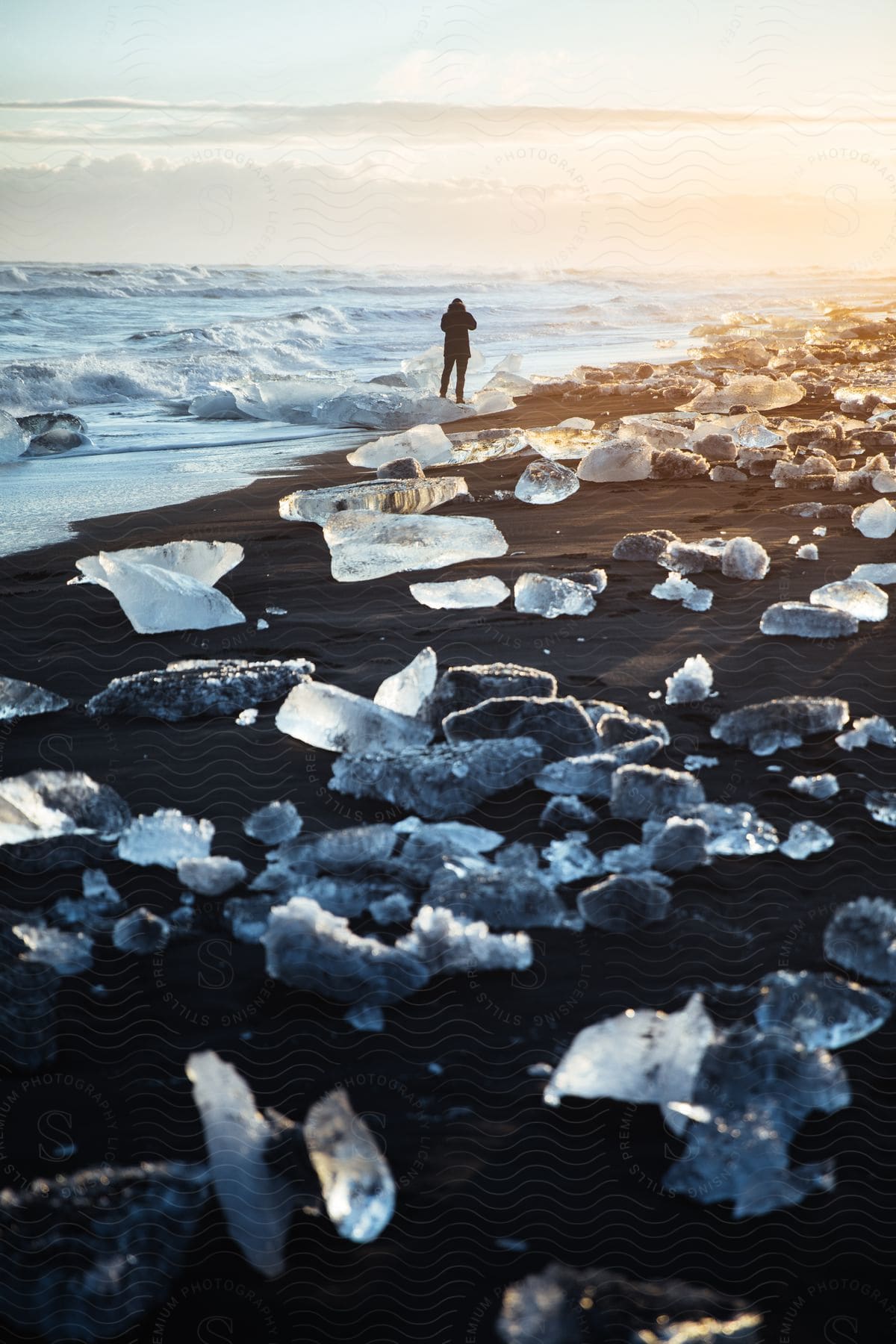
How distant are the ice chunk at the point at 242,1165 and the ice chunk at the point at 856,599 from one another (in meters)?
2.69

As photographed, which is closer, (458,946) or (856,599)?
(458,946)

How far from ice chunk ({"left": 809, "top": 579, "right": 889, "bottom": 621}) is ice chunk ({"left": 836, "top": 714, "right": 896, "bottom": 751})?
0.86 m

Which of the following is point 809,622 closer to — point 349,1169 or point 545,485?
point 545,485

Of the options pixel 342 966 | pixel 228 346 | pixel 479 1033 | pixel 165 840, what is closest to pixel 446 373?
pixel 228 346

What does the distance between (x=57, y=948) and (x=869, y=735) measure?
2135 mm

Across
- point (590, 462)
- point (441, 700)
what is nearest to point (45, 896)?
point (441, 700)

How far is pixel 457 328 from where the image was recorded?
9.53 m

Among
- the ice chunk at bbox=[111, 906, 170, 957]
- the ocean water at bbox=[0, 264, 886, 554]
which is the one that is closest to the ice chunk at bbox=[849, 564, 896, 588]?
the ice chunk at bbox=[111, 906, 170, 957]

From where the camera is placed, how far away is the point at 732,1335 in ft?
4.19

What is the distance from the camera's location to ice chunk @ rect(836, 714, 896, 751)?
2.59m

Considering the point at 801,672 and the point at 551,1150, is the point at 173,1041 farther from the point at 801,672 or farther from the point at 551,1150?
the point at 801,672

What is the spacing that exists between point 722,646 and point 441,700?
116 cm

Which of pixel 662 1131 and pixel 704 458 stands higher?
pixel 704 458

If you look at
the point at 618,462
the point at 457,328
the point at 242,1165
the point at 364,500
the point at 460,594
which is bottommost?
the point at 242,1165
